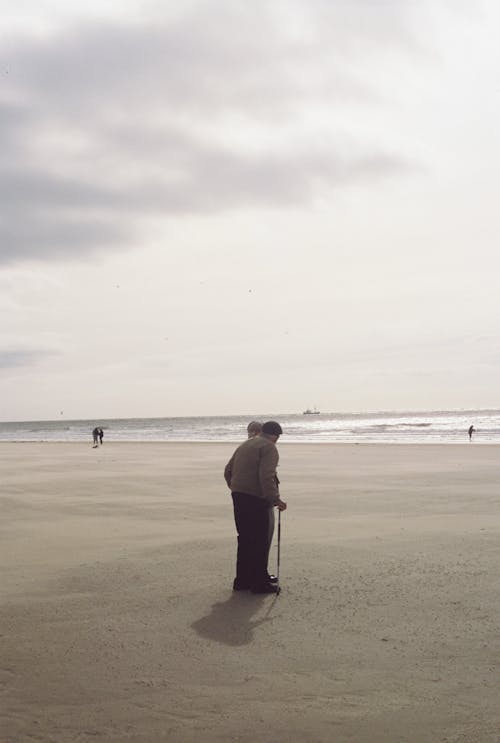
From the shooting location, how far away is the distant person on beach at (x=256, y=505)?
7.19 m

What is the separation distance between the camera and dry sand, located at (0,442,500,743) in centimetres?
429

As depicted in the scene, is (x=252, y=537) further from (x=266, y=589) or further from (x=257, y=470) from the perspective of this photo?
(x=257, y=470)

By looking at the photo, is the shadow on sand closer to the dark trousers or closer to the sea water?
the dark trousers

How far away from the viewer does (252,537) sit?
7297 millimetres

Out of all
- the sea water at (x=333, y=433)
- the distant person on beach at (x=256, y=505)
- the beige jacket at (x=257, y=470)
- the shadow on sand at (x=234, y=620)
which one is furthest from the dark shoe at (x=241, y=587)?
the sea water at (x=333, y=433)

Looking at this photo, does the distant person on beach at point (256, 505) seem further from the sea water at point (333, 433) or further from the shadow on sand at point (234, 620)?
the sea water at point (333, 433)

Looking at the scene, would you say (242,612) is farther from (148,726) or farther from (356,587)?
(148,726)

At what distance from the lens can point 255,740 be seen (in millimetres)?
4023

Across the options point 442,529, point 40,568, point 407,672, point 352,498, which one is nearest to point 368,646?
point 407,672

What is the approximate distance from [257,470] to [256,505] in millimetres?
368

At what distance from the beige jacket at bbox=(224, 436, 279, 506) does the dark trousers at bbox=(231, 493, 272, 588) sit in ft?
0.35

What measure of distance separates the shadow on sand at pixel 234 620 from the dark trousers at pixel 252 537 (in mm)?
216

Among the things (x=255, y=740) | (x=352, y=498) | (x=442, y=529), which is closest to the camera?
(x=255, y=740)

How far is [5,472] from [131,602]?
59.4 ft
